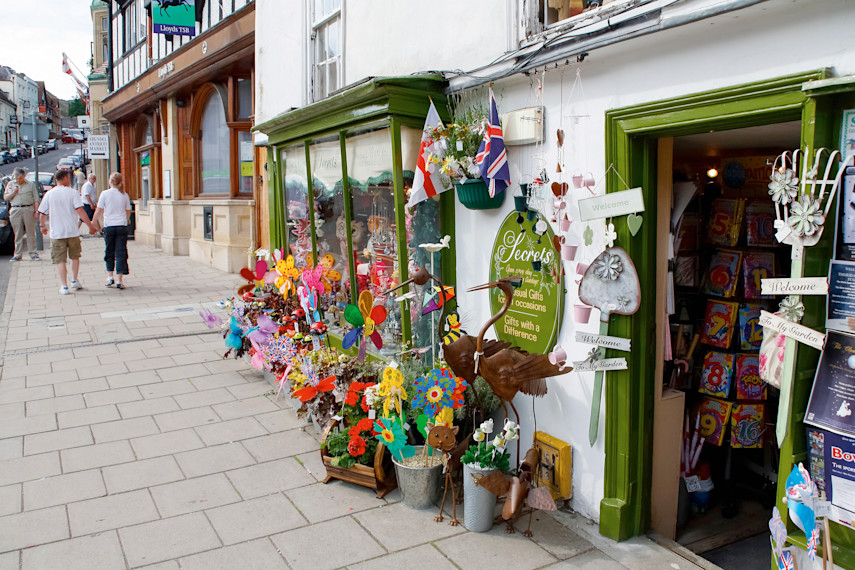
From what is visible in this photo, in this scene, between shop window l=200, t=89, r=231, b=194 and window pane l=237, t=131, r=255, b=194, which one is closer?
window pane l=237, t=131, r=255, b=194

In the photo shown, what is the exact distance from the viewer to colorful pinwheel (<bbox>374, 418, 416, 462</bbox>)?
13.8 feet

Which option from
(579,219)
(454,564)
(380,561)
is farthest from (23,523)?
(579,219)

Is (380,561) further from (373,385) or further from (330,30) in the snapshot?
(330,30)

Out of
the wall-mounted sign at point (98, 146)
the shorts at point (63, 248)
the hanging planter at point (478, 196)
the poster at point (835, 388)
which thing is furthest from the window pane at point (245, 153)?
the poster at point (835, 388)

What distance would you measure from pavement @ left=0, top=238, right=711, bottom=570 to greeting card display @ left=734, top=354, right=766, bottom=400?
1.41 metres

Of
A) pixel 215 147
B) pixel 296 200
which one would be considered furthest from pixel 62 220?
pixel 296 200

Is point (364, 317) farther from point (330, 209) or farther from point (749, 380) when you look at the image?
point (749, 380)

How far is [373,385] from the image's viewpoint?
15.1 ft

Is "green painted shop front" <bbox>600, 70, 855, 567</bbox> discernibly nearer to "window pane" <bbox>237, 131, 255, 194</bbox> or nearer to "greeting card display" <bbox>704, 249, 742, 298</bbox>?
"greeting card display" <bbox>704, 249, 742, 298</bbox>

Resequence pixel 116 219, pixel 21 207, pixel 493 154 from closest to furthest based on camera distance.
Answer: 1. pixel 493 154
2. pixel 116 219
3. pixel 21 207

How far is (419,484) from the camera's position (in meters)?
4.20

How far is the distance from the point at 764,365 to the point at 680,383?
184 cm

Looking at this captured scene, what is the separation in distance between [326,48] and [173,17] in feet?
29.0

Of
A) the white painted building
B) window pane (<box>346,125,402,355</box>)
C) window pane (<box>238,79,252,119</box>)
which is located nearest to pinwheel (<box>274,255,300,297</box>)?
window pane (<box>346,125,402,355</box>)
